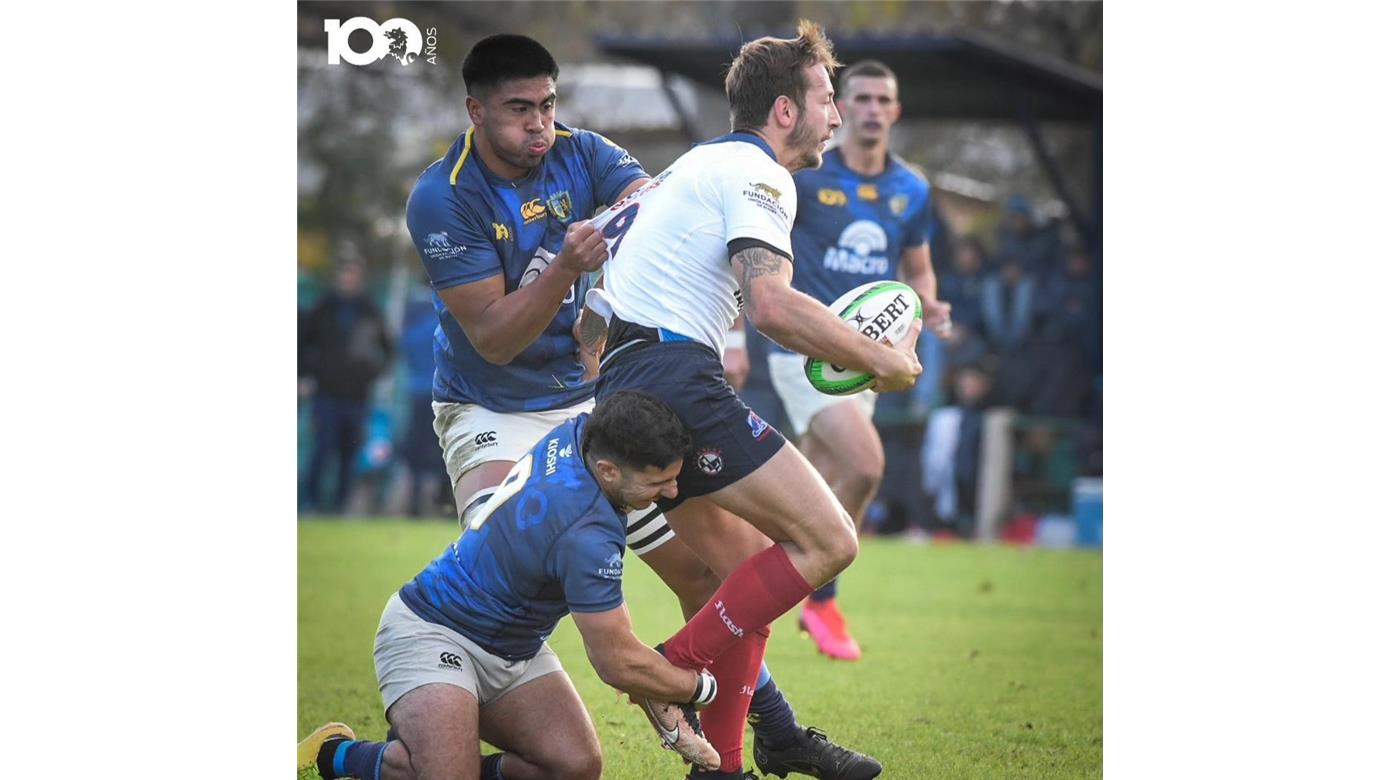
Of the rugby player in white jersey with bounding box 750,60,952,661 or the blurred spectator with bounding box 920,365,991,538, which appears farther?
the blurred spectator with bounding box 920,365,991,538

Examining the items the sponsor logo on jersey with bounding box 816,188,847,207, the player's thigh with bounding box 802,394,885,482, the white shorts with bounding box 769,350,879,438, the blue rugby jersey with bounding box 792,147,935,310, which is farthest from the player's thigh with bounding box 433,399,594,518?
the sponsor logo on jersey with bounding box 816,188,847,207

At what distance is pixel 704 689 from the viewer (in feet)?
14.2

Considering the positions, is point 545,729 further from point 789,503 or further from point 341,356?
point 341,356

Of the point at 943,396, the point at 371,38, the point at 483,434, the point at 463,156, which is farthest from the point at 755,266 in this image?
the point at 943,396

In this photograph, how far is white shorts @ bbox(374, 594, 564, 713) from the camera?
14.3ft

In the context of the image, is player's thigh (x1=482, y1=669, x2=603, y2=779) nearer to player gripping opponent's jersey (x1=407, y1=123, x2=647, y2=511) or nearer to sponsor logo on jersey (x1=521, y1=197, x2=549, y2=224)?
player gripping opponent's jersey (x1=407, y1=123, x2=647, y2=511)

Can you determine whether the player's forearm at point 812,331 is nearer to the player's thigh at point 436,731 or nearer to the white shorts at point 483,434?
the white shorts at point 483,434

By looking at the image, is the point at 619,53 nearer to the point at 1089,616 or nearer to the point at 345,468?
the point at 1089,616

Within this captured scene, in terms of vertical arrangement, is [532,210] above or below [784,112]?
below

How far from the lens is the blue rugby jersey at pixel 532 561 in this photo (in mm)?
4102

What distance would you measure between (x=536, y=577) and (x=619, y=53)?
6730mm

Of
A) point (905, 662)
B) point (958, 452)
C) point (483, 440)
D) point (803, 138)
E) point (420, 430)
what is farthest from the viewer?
point (420, 430)

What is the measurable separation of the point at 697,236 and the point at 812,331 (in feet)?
1.54

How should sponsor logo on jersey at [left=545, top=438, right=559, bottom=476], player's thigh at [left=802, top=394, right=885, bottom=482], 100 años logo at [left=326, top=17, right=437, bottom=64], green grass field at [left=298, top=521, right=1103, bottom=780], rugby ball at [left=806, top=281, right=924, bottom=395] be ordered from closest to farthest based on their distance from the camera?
sponsor logo on jersey at [left=545, top=438, right=559, bottom=476] → rugby ball at [left=806, top=281, right=924, bottom=395] → green grass field at [left=298, top=521, right=1103, bottom=780] → 100 años logo at [left=326, top=17, right=437, bottom=64] → player's thigh at [left=802, top=394, right=885, bottom=482]
